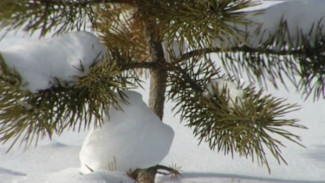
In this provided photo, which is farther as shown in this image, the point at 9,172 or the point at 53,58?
the point at 9,172

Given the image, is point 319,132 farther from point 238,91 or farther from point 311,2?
point 238,91

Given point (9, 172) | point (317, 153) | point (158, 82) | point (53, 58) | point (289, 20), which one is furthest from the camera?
point (317, 153)

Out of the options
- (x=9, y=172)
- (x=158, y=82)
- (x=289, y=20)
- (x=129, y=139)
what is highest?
(x=289, y=20)

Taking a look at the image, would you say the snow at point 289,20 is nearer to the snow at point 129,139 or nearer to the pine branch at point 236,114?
the pine branch at point 236,114

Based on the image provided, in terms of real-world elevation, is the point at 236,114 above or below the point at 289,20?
below

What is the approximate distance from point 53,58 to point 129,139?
24cm

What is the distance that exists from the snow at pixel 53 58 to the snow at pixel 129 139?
153mm

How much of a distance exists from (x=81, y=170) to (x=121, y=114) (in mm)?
227

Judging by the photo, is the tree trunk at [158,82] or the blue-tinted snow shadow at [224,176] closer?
the tree trunk at [158,82]

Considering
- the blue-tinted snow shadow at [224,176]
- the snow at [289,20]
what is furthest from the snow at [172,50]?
the blue-tinted snow shadow at [224,176]

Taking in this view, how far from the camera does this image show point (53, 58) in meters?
0.77

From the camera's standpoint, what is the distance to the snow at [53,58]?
0.73 m

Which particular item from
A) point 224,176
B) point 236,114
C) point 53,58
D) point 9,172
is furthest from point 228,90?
point 9,172

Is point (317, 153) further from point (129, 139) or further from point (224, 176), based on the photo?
point (129, 139)
